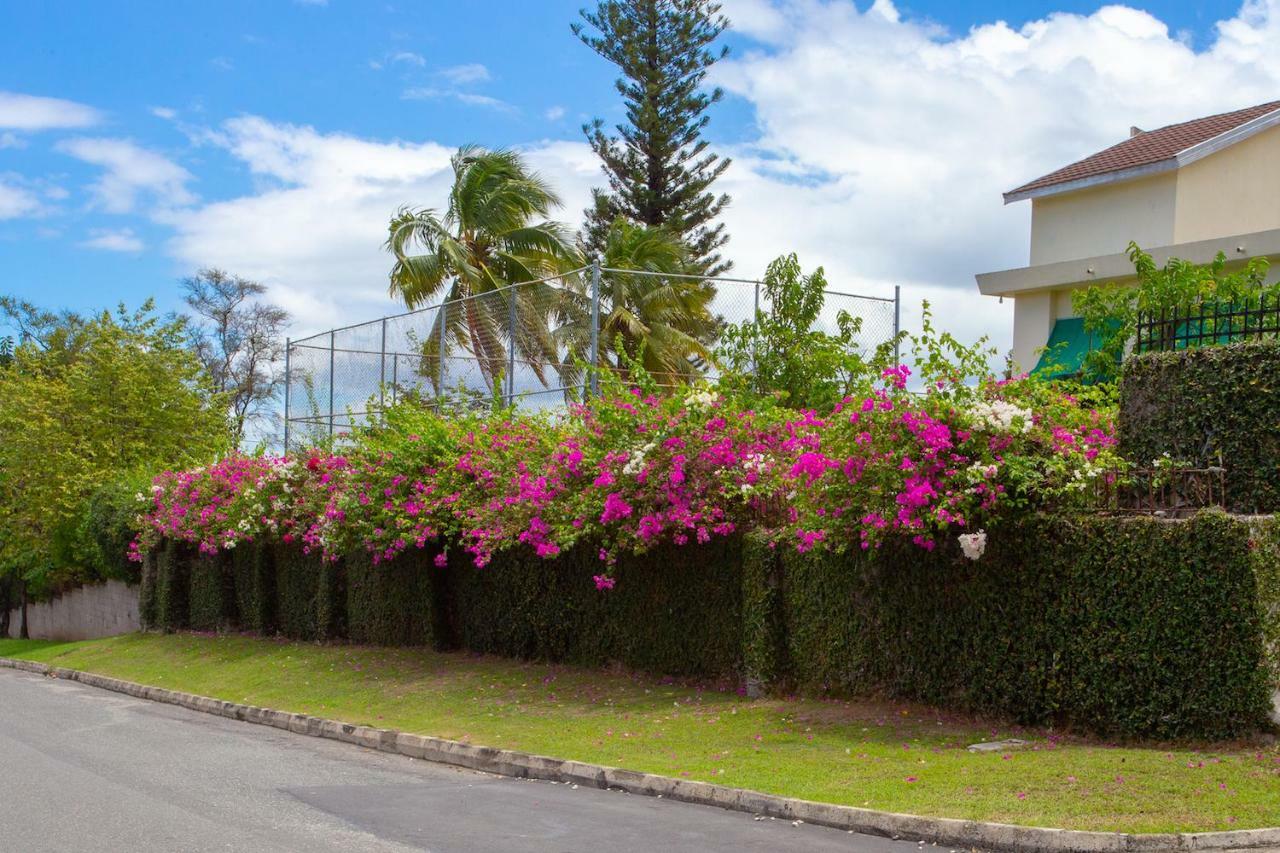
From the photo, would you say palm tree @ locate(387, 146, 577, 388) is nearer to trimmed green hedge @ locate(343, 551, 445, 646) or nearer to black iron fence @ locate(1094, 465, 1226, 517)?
trimmed green hedge @ locate(343, 551, 445, 646)

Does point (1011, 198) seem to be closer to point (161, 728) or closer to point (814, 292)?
point (814, 292)

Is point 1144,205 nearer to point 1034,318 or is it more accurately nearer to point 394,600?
point 1034,318

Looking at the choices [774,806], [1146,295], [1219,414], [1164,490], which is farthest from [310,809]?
[1146,295]

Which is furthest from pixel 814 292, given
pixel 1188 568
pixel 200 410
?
pixel 200 410

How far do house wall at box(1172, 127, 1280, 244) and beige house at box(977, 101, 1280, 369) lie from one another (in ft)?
0.07

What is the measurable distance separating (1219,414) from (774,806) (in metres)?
5.62

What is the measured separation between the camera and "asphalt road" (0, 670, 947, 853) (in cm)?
917

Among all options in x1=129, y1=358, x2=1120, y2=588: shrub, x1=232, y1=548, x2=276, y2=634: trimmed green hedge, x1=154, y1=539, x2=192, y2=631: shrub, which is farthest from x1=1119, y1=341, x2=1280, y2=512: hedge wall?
x1=154, y1=539, x2=192, y2=631: shrub

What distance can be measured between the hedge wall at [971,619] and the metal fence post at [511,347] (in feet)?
10.4

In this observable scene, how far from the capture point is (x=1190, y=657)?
11.6m

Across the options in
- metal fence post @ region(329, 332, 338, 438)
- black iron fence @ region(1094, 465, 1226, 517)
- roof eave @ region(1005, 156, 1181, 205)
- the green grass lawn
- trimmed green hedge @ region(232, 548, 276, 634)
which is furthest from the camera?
trimmed green hedge @ region(232, 548, 276, 634)

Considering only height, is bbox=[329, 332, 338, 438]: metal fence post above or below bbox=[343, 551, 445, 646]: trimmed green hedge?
above

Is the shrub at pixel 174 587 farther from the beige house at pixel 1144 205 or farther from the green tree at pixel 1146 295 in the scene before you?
the green tree at pixel 1146 295

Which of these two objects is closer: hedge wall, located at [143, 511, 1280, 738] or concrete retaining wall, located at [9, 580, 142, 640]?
hedge wall, located at [143, 511, 1280, 738]
